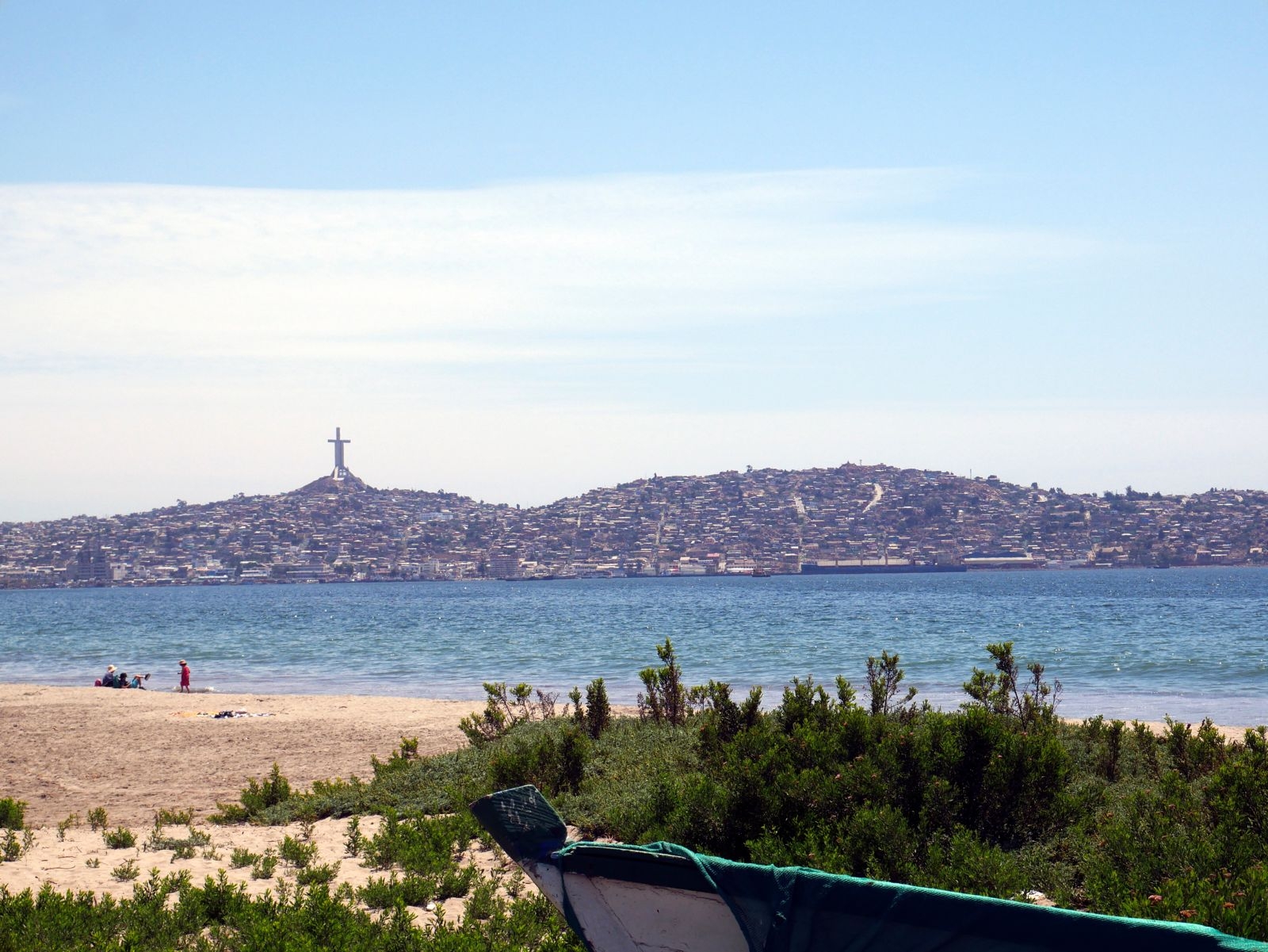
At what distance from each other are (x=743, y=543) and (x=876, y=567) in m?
23.2

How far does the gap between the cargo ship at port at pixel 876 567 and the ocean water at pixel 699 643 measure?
6969cm

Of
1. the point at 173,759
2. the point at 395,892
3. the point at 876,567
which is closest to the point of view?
the point at 395,892

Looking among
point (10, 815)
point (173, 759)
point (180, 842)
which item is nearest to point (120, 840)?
point (180, 842)

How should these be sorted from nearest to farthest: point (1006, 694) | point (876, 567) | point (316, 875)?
1. point (316, 875)
2. point (1006, 694)
3. point (876, 567)

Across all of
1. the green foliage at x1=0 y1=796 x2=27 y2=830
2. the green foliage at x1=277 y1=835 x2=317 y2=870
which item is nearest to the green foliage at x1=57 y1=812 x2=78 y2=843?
the green foliage at x1=0 y1=796 x2=27 y2=830

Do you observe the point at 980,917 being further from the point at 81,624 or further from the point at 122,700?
the point at 81,624

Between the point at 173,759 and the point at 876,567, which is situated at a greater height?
the point at 173,759

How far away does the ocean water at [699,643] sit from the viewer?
31.4 metres

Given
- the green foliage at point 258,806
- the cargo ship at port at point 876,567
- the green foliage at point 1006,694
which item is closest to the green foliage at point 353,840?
the green foliage at point 258,806

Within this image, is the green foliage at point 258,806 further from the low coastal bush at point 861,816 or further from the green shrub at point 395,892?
the green shrub at point 395,892

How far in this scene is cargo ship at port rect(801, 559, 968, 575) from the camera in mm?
172625

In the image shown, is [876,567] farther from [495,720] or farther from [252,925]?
[252,925]

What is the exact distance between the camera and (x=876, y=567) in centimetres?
17262

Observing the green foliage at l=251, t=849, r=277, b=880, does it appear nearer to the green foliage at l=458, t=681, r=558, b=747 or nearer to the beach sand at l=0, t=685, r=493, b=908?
the beach sand at l=0, t=685, r=493, b=908
